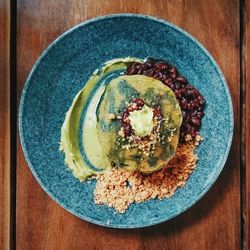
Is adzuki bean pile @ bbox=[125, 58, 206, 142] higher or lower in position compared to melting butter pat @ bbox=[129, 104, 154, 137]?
higher

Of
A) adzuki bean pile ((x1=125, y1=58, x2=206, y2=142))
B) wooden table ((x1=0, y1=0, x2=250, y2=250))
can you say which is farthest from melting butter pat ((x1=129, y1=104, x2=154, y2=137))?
wooden table ((x1=0, y1=0, x2=250, y2=250))

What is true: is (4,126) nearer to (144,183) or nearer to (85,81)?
(85,81)

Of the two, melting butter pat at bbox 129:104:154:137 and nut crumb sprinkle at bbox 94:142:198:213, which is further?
nut crumb sprinkle at bbox 94:142:198:213

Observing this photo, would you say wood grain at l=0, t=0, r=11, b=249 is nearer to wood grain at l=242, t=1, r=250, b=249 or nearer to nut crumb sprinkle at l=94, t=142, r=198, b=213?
nut crumb sprinkle at l=94, t=142, r=198, b=213

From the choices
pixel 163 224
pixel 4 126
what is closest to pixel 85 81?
pixel 4 126

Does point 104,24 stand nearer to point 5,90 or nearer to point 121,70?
point 121,70

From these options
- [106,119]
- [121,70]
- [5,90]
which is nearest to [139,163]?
[106,119]
